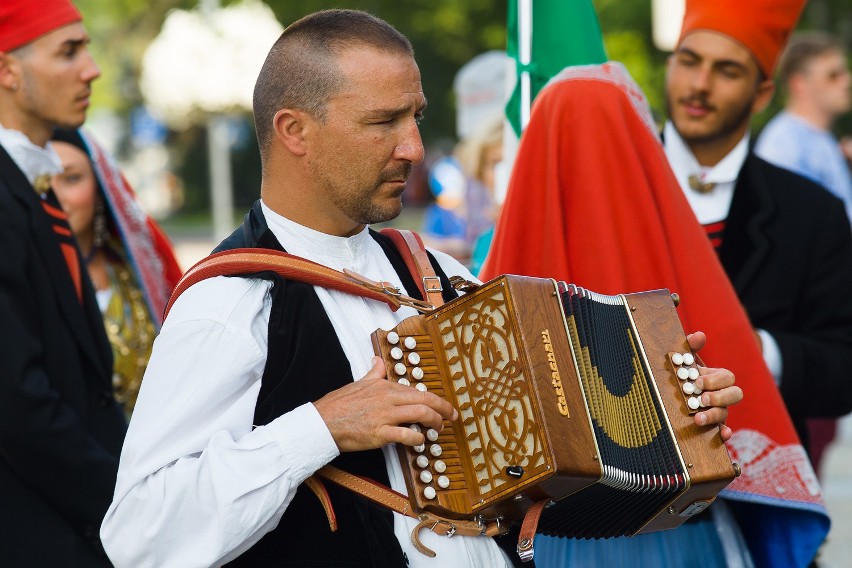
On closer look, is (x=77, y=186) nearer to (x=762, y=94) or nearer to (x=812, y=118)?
(x=762, y=94)

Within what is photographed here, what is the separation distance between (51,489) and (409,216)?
30560 millimetres

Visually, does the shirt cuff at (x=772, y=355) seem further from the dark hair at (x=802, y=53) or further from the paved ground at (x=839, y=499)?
the dark hair at (x=802, y=53)

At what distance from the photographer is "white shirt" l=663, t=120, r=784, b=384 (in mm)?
4066

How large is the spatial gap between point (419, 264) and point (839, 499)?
592cm

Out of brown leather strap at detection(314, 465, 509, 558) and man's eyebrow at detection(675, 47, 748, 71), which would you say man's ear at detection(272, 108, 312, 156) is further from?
man's eyebrow at detection(675, 47, 748, 71)

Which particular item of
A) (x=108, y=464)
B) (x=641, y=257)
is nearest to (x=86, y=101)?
(x=108, y=464)

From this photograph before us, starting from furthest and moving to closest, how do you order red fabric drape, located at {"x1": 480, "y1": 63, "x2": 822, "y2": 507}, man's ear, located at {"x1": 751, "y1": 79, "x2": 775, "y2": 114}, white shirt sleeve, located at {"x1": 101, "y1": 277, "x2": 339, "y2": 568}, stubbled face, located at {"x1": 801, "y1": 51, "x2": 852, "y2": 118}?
1. stubbled face, located at {"x1": 801, "y1": 51, "x2": 852, "y2": 118}
2. man's ear, located at {"x1": 751, "y1": 79, "x2": 775, "y2": 114}
3. red fabric drape, located at {"x1": 480, "y1": 63, "x2": 822, "y2": 507}
4. white shirt sleeve, located at {"x1": 101, "y1": 277, "x2": 339, "y2": 568}

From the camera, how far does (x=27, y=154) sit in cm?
392

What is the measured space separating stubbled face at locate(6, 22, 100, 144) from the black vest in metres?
1.77

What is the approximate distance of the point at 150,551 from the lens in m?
2.36

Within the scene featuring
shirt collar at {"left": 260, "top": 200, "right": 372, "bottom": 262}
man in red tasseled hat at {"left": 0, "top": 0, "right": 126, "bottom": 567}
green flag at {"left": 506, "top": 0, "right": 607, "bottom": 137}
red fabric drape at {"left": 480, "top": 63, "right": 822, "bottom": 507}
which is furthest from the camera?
green flag at {"left": 506, "top": 0, "right": 607, "bottom": 137}

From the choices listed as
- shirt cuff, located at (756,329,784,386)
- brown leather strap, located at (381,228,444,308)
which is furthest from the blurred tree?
brown leather strap, located at (381,228,444,308)

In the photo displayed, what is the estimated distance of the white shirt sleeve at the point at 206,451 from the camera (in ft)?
7.64

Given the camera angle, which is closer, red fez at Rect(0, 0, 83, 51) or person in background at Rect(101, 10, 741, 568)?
person in background at Rect(101, 10, 741, 568)
